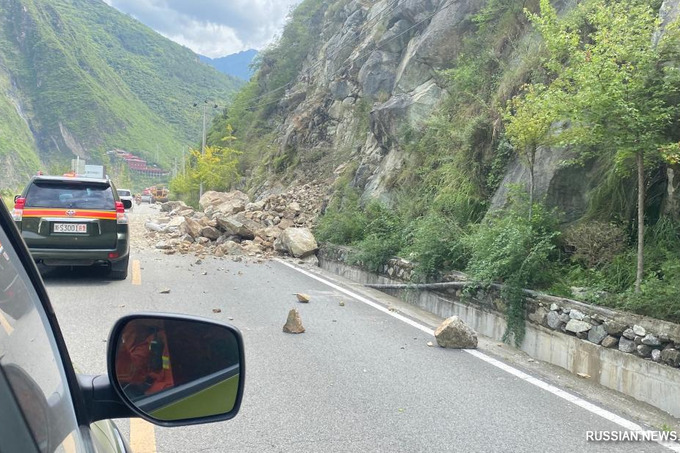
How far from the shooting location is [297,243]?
1596 centimetres

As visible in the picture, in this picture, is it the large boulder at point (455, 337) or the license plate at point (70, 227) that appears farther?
the license plate at point (70, 227)

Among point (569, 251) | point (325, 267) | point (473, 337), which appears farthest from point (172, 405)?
point (325, 267)

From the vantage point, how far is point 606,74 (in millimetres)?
6090

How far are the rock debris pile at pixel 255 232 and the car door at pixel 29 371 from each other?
1426 centimetres

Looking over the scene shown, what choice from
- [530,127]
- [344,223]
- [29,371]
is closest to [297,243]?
[344,223]

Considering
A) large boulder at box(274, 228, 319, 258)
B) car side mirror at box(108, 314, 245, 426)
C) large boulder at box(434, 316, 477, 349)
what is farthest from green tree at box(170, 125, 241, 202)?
car side mirror at box(108, 314, 245, 426)

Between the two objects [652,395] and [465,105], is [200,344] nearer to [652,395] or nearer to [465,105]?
[652,395]

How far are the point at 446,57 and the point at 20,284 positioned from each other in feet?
62.3

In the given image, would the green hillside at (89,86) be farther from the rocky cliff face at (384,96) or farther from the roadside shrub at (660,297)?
the roadside shrub at (660,297)

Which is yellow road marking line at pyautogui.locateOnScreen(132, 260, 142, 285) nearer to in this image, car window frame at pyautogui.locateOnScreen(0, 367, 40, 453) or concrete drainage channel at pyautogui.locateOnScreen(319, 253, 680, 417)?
concrete drainage channel at pyautogui.locateOnScreen(319, 253, 680, 417)

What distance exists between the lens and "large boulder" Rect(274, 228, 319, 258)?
51.9 ft

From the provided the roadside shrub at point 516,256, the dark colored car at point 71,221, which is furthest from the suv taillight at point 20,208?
the roadside shrub at point 516,256

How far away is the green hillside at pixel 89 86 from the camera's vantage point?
75.8 meters

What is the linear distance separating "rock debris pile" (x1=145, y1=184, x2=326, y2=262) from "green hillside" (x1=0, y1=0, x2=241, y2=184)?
128ft
